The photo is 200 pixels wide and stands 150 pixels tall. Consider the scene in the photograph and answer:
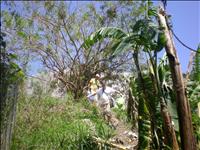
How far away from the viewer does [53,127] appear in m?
9.19

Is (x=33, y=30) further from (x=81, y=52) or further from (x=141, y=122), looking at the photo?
(x=141, y=122)

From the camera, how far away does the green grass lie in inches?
307

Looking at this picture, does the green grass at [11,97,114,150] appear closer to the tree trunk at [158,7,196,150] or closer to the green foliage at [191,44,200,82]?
the tree trunk at [158,7,196,150]

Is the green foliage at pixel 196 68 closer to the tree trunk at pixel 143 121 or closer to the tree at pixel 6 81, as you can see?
the tree trunk at pixel 143 121

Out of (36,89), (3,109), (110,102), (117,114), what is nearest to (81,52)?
(110,102)

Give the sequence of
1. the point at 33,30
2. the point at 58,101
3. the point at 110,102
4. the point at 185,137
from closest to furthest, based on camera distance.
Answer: the point at 185,137 → the point at 58,101 → the point at 110,102 → the point at 33,30

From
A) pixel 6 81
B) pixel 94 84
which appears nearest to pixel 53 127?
pixel 6 81

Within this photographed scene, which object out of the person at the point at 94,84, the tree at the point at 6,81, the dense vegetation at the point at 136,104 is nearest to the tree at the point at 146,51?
the dense vegetation at the point at 136,104

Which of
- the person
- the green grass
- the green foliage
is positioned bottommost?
the green grass

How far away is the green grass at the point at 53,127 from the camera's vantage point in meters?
7.80

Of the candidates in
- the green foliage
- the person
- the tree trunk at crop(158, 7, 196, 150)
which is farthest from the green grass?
the person

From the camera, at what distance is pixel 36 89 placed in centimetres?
969

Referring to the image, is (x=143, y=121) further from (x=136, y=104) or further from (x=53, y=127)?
(x=53, y=127)

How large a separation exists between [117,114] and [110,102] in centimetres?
189
